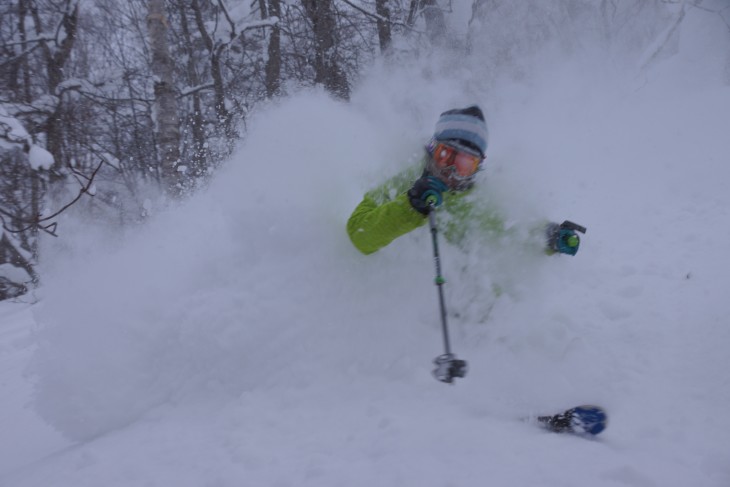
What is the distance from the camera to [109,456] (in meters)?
1.90

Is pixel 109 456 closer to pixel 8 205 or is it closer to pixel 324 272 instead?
pixel 324 272

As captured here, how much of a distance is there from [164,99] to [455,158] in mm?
4582

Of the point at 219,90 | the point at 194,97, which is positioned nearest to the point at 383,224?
the point at 219,90

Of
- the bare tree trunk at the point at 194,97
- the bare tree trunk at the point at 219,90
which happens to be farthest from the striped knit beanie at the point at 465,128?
the bare tree trunk at the point at 194,97

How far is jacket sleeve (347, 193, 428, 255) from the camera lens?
7.41ft

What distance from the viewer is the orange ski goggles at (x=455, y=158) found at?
2.49m

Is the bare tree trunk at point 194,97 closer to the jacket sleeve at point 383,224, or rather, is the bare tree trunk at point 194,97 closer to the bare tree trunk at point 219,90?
the bare tree trunk at point 219,90

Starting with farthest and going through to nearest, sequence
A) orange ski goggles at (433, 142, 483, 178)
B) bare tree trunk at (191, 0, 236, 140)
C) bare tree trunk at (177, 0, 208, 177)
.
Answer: bare tree trunk at (177, 0, 208, 177), bare tree trunk at (191, 0, 236, 140), orange ski goggles at (433, 142, 483, 178)

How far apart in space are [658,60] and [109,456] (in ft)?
35.7

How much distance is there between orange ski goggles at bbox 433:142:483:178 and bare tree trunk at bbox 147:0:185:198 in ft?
13.5

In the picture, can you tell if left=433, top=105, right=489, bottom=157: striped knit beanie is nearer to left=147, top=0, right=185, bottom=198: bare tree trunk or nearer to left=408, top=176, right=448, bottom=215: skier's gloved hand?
left=408, top=176, right=448, bottom=215: skier's gloved hand

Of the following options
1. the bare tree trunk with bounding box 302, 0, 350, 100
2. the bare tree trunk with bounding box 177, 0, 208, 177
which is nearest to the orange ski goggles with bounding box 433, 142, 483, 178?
the bare tree trunk with bounding box 302, 0, 350, 100

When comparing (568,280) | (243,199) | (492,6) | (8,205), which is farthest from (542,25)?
(8,205)

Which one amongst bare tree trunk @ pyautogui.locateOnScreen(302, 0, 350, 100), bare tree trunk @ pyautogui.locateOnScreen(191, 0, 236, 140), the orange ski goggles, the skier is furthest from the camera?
bare tree trunk @ pyautogui.locateOnScreen(191, 0, 236, 140)
